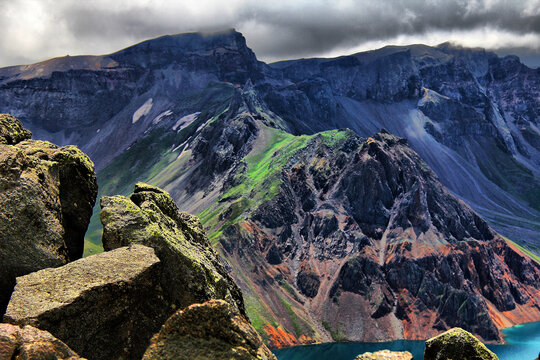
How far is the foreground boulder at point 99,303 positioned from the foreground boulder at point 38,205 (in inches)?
58.1

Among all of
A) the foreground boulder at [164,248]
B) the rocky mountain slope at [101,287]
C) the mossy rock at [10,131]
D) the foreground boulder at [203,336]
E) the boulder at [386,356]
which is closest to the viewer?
the foreground boulder at [203,336]

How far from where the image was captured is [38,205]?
16797 mm

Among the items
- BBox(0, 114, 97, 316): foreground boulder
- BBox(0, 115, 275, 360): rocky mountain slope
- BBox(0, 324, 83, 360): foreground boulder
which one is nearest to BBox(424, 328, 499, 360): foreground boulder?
BBox(0, 115, 275, 360): rocky mountain slope

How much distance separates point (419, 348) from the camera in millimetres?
194500

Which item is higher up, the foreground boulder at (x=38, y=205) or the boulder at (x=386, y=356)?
the foreground boulder at (x=38, y=205)

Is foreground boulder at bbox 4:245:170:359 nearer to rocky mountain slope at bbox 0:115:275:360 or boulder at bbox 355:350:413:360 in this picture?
rocky mountain slope at bbox 0:115:275:360

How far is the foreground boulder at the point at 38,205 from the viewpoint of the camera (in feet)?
50.4


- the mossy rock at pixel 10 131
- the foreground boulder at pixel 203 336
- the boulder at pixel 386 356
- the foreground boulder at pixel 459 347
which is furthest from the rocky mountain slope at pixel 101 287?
the foreground boulder at pixel 459 347

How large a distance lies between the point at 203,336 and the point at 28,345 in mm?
3904

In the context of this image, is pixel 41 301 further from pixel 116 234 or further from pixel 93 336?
pixel 116 234

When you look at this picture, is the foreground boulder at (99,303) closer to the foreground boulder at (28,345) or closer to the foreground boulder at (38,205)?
the foreground boulder at (38,205)

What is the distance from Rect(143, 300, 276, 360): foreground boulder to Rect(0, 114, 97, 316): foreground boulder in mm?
7445

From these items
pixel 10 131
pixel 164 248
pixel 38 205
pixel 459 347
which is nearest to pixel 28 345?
pixel 164 248

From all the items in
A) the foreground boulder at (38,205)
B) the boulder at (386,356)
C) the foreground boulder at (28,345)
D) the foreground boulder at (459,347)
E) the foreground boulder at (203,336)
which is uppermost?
the foreground boulder at (38,205)
